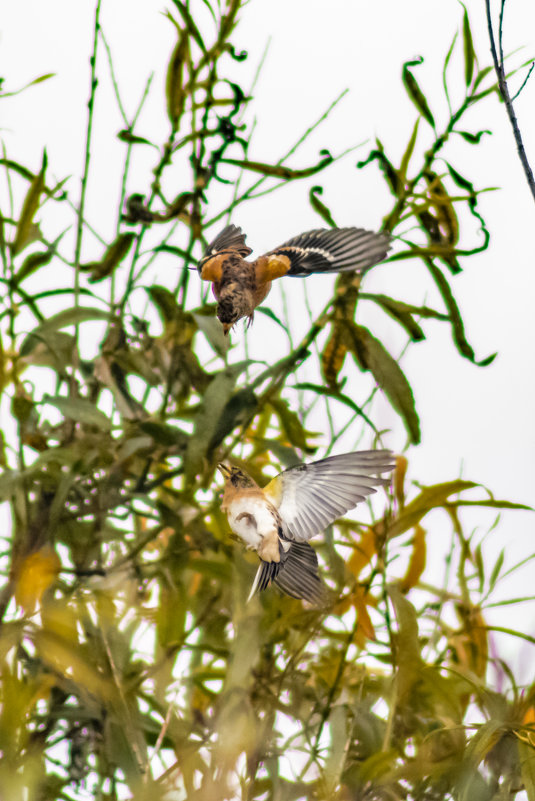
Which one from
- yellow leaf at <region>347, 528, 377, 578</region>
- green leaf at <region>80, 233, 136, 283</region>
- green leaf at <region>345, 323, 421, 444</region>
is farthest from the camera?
yellow leaf at <region>347, 528, 377, 578</region>

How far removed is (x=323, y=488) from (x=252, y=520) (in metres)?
0.04

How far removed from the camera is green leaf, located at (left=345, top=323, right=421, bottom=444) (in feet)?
2.12

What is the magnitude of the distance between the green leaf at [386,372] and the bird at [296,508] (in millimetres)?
172

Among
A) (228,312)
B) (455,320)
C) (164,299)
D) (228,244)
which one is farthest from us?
(164,299)

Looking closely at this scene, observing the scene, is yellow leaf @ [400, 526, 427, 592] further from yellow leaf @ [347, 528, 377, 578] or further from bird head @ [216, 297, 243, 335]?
bird head @ [216, 297, 243, 335]

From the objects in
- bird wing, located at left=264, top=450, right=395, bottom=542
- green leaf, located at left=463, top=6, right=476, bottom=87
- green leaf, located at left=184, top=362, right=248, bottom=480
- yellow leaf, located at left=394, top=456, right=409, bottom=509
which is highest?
green leaf, located at left=463, top=6, right=476, bottom=87

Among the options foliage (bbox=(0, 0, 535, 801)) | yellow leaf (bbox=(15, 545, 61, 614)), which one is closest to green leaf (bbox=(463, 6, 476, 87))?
foliage (bbox=(0, 0, 535, 801))

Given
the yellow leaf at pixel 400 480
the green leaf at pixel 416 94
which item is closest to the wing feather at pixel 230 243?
the green leaf at pixel 416 94

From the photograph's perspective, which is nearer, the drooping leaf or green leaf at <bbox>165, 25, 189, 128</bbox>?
the drooping leaf

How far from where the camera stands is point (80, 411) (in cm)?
77

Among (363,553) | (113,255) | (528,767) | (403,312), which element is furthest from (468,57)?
(528,767)

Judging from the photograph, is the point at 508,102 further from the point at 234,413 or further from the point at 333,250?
the point at 234,413

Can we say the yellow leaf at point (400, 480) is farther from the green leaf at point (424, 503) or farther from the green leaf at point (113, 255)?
the green leaf at point (113, 255)

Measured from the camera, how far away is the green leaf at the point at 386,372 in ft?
2.12
